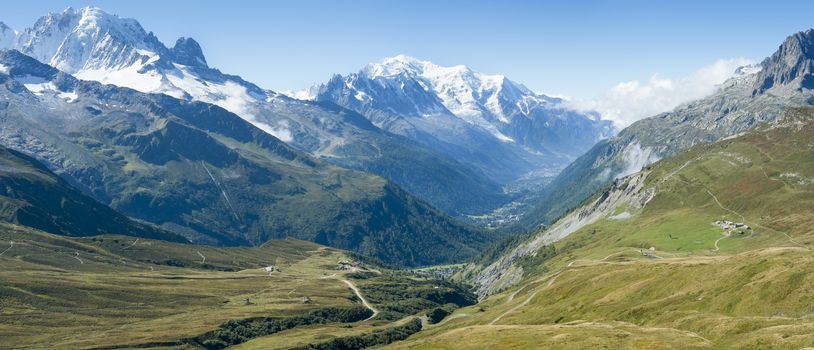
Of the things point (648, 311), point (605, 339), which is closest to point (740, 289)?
point (648, 311)

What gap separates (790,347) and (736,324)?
2059 centimetres

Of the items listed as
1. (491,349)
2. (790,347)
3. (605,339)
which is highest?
(790,347)

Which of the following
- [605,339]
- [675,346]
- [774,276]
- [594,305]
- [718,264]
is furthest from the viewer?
[594,305]

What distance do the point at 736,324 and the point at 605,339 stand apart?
24.8 m

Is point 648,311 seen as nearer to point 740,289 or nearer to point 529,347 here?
point 740,289

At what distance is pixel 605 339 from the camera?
135500 mm

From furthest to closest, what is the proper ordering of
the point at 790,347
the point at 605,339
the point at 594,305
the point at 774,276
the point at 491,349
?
the point at 594,305 → the point at 491,349 → the point at 774,276 → the point at 605,339 → the point at 790,347

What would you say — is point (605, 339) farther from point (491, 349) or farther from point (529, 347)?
point (491, 349)

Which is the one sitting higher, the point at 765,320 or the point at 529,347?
the point at 765,320

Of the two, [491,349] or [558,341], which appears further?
[491,349]

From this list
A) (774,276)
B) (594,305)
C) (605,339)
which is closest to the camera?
(605,339)

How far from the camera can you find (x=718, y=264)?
589ft

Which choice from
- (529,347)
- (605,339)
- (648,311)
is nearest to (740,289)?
(648,311)

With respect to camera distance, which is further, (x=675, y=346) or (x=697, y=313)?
(x=697, y=313)
